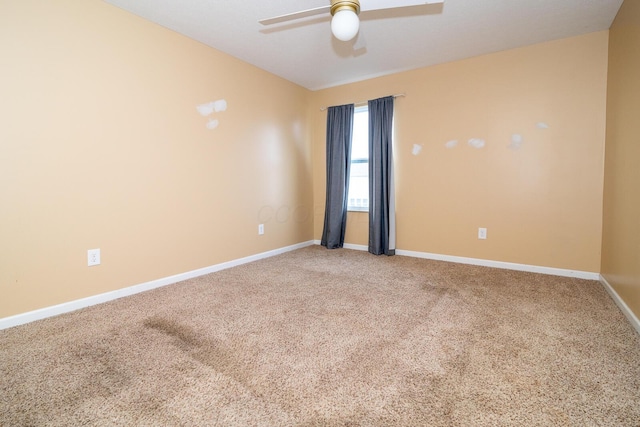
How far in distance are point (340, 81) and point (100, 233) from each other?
3.06 metres

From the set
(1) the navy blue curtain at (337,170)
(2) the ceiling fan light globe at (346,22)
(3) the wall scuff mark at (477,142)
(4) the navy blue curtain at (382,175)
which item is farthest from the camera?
(1) the navy blue curtain at (337,170)

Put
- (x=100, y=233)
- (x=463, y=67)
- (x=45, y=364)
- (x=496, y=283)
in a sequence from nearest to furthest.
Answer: (x=45, y=364) → (x=100, y=233) → (x=496, y=283) → (x=463, y=67)

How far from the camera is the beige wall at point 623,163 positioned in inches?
71.9

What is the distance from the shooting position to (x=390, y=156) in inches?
138

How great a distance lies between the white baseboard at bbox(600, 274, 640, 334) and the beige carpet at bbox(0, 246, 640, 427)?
0.04m

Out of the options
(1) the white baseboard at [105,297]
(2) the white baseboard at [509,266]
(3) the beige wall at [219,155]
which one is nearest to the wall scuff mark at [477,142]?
(3) the beige wall at [219,155]

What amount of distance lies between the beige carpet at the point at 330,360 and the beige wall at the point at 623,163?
0.25 meters

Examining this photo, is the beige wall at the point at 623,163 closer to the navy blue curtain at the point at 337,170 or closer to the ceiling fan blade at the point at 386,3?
the ceiling fan blade at the point at 386,3

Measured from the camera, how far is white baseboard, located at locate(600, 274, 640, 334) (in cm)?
171

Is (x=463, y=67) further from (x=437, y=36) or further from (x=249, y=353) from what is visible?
(x=249, y=353)

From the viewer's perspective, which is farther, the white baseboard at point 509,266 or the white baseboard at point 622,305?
the white baseboard at point 509,266

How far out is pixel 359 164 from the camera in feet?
12.9

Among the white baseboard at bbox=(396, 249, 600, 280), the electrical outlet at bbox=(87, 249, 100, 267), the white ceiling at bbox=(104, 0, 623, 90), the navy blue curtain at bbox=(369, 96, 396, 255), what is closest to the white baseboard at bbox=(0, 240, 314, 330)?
the electrical outlet at bbox=(87, 249, 100, 267)

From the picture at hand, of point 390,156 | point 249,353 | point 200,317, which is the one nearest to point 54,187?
point 200,317
